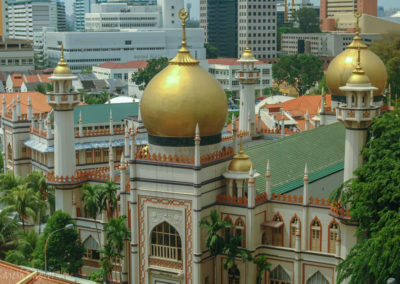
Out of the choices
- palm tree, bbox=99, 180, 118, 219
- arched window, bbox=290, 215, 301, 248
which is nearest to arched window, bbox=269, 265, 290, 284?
arched window, bbox=290, 215, 301, 248

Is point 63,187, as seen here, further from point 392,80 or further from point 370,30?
point 370,30

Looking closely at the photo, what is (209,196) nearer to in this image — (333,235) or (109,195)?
(333,235)

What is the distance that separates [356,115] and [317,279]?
8473 millimetres

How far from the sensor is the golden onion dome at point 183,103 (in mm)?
34812

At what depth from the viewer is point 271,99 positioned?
10538 cm

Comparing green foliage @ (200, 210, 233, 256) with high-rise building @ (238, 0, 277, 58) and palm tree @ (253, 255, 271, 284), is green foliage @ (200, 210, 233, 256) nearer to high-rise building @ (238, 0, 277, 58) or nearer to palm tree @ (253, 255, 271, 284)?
palm tree @ (253, 255, 271, 284)

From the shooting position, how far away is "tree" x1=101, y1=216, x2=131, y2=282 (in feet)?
122

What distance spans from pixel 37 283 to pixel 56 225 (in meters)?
9.60

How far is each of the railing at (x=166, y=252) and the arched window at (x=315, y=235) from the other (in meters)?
6.50

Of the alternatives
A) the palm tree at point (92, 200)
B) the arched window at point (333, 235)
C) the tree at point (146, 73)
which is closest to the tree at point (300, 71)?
the tree at point (146, 73)

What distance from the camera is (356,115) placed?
3288 centimetres

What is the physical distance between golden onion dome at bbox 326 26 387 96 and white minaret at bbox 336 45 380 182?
12383mm

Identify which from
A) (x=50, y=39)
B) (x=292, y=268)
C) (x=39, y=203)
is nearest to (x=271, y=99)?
(x=39, y=203)

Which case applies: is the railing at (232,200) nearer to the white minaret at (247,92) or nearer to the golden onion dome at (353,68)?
the golden onion dome at (353,68)
